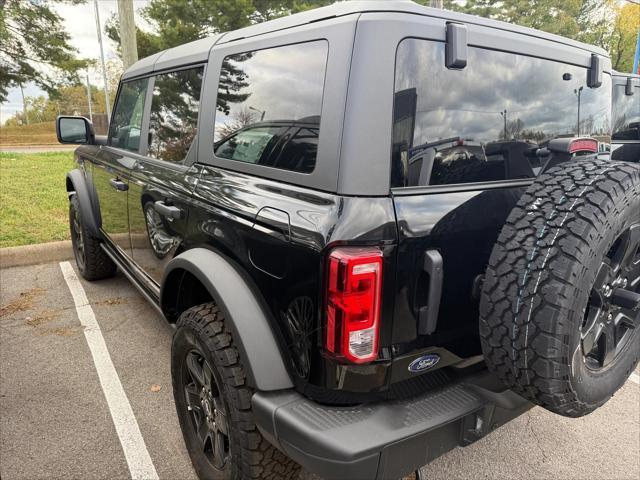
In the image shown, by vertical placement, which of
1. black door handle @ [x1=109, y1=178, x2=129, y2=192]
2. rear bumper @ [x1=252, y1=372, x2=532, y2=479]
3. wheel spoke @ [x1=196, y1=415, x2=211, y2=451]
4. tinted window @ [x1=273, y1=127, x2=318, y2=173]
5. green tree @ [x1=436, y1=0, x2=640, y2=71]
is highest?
green tree @ [x1=436, y1=0, x2=640, y2=71]

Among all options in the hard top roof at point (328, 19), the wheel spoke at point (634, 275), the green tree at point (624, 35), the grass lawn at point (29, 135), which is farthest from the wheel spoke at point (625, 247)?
the green tree at point (624, 35)

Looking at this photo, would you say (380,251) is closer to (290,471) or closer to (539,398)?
(539,398)

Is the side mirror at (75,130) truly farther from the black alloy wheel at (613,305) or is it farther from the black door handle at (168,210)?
the black alloy wheel at (613,305)

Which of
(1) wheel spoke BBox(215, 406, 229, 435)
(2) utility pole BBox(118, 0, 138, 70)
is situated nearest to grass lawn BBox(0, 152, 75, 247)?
(2) utility pole BBox(118, 0, 138, 70)

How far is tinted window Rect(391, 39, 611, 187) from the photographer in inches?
62.0

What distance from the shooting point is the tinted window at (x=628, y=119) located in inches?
283

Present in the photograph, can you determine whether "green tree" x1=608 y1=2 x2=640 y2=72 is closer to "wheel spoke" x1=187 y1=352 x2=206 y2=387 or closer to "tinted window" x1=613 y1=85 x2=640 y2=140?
"tinted window" x1=613 y1=85 x2=640 y2=140

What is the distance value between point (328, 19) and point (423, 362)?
A: 4.20ft

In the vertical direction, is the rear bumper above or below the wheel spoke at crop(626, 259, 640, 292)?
below

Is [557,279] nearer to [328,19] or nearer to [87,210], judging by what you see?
[328,19]

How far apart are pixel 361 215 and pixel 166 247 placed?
147 cm

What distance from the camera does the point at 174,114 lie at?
269 cm

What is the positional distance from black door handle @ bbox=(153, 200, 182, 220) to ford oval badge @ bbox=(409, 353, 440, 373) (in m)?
→ 1.35

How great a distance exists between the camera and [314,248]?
1.50 m
